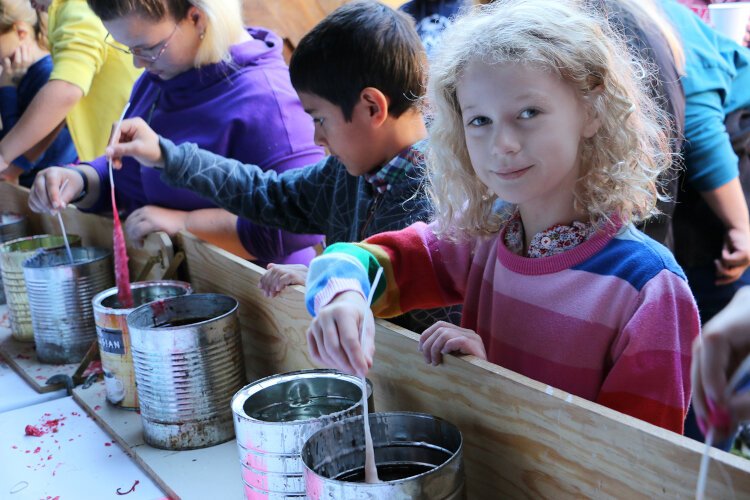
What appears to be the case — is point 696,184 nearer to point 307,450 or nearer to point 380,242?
point 380,242

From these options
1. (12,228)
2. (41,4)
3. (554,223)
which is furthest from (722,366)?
(41,4)

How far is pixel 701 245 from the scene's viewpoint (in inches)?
66.3

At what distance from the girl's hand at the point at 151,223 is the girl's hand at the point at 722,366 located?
1.26 m

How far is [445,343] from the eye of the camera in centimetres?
87

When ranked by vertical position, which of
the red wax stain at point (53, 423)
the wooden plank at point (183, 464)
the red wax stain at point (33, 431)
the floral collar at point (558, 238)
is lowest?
the red wax stain at point (53, 423)

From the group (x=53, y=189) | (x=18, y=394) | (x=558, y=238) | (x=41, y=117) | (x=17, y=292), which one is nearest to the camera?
(x=558, y=238)

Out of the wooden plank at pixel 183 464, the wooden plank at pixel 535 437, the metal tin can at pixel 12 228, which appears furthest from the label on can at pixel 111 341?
the metal tin can at pixel 12 228

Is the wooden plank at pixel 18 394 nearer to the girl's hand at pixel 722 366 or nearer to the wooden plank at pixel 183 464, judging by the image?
the wooden plank at pixel 183 464

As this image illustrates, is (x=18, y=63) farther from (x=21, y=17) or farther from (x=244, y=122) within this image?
(x=244, y=122)

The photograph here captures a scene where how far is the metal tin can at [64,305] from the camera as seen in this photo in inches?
60.1

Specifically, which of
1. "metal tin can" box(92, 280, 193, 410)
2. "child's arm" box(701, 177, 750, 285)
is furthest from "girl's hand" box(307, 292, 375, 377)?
"child's arm" box(701, 177, 750, 285)

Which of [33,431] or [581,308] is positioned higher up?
[581,308]

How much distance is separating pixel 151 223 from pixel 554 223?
3.10ft

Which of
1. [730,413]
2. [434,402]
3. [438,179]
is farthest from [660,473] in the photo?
[438,179]
